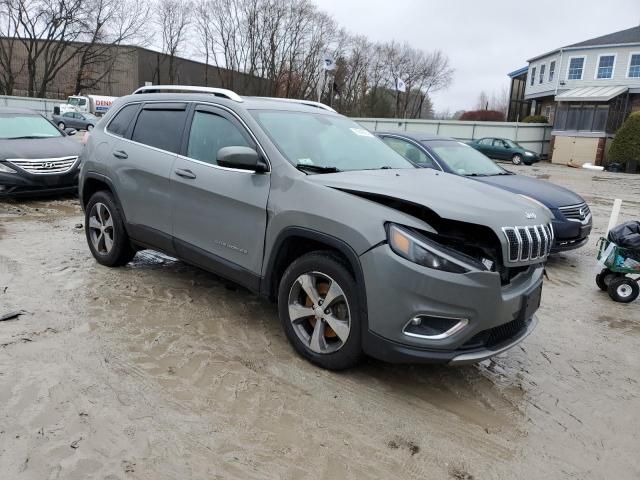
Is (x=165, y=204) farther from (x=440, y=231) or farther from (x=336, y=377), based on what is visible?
(x=440, y=231)

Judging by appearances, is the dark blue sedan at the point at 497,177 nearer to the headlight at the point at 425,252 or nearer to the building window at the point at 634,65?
the headlight at the point at 425,252

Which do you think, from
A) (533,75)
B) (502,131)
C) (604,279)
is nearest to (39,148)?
(604,279)

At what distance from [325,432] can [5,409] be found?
1.80 m

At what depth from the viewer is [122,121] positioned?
17.3 feet

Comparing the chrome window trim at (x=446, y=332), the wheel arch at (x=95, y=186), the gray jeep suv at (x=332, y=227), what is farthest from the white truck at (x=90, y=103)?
the chrome window trim at (x=446, y=332)

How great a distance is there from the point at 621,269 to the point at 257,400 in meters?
4.46

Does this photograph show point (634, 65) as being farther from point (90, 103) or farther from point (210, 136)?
point (90, 103)

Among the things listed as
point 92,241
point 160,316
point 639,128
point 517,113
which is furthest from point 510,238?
point 517,113

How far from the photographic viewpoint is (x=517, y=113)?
50.6 meters

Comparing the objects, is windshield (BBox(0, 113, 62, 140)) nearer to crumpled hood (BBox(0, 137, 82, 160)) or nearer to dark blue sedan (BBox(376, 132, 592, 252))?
crumpled hood (BBox(0, 137, 82, 160))

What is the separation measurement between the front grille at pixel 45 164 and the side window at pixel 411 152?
18.7 ft

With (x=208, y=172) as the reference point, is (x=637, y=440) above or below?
below

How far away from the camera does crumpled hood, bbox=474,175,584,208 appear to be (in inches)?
263

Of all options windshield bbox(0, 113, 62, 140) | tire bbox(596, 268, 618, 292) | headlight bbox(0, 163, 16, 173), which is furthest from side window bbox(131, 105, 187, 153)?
windshield bbox(0, 113, 62, 140)
